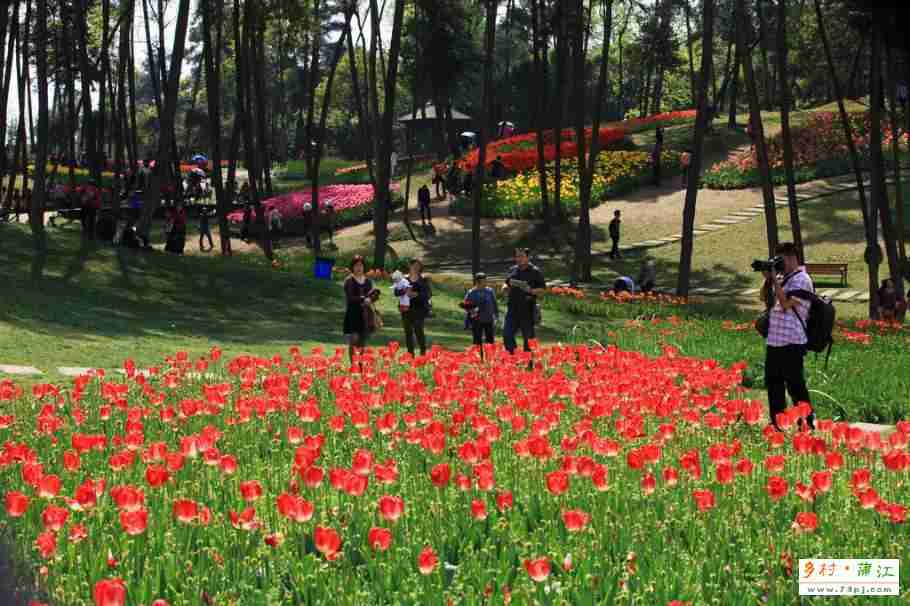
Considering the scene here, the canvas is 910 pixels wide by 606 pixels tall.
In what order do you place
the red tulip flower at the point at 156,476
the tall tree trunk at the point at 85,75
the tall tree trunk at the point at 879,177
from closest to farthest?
the red tulip flower at the point at 156,476, the tall tree trunk at the point at 879,177, the tall tree trunk at the point at 85,75

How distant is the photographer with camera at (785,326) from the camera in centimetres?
1141

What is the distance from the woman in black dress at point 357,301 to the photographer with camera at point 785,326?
6336mm

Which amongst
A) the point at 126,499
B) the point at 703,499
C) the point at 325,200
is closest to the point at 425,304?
the point at 703,499

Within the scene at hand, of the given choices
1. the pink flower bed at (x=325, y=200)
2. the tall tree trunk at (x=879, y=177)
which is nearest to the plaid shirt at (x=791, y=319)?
the tall tree trunk at (x=879, y=177)

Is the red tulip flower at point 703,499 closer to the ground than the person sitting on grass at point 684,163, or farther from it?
closer to the ground

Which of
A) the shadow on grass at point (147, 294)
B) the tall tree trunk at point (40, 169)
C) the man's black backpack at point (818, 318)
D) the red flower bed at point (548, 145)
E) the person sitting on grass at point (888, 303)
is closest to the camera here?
the man's black backpack at point (818, 318)

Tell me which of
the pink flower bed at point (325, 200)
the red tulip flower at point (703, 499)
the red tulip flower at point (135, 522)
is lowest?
the red tulip flower at point (703, 499)

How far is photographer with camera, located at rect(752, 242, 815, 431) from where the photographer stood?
11406 mm

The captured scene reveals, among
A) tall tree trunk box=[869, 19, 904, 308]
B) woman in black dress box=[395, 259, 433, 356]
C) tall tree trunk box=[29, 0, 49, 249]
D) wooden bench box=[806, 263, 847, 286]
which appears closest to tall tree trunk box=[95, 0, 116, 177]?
tall tree trunk box=[29, 0, 49, 249]

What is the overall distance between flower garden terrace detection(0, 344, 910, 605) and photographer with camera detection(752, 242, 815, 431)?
44.5 inches

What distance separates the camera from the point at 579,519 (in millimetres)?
6047

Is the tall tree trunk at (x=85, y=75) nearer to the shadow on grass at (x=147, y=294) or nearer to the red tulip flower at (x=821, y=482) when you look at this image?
the shadow on grass at (x=147, y=294)

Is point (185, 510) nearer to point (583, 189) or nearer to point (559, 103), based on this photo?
point (583, 189)

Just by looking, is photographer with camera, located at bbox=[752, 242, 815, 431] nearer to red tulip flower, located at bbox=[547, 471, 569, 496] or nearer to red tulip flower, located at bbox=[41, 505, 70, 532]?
red tulip flower, located at bbox=[547, 471, 569, 496]
